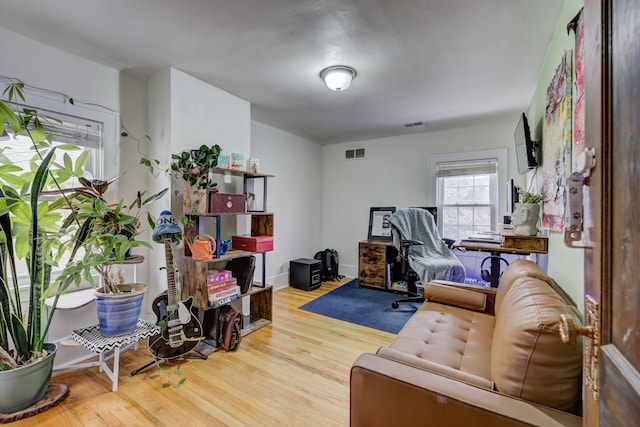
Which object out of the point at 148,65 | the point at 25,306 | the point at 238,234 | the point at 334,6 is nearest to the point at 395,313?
the point at 238,234

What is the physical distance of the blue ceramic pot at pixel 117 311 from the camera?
1.93 metres

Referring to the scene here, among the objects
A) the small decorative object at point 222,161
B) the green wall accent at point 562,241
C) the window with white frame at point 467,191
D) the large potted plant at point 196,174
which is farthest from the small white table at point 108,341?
the window with white frame at point 467,191

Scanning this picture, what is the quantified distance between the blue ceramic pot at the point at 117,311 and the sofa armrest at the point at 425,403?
170cm

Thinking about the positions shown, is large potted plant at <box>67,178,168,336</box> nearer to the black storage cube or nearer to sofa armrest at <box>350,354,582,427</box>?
sofa armrest at <box>350,354,582,427</box>

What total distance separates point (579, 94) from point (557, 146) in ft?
1.66

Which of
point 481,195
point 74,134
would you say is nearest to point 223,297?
point 74,134

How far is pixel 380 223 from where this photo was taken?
183 inches

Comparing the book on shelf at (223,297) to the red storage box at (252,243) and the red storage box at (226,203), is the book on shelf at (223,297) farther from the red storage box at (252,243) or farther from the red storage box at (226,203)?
the red storage box at (226,203)

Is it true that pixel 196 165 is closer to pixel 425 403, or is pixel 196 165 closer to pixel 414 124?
pixel 425 403

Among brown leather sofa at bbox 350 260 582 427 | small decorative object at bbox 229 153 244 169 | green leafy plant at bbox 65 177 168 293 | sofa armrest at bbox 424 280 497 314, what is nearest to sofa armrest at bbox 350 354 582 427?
Answer: brown leather sofa at bbox 350 260 582 427

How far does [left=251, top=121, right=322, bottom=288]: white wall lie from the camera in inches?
161

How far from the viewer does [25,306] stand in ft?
6.48

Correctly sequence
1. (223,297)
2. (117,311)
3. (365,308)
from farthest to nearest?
(365,308)
(223,297)
(117,311)

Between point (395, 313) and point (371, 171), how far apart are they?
2460 millimetres
